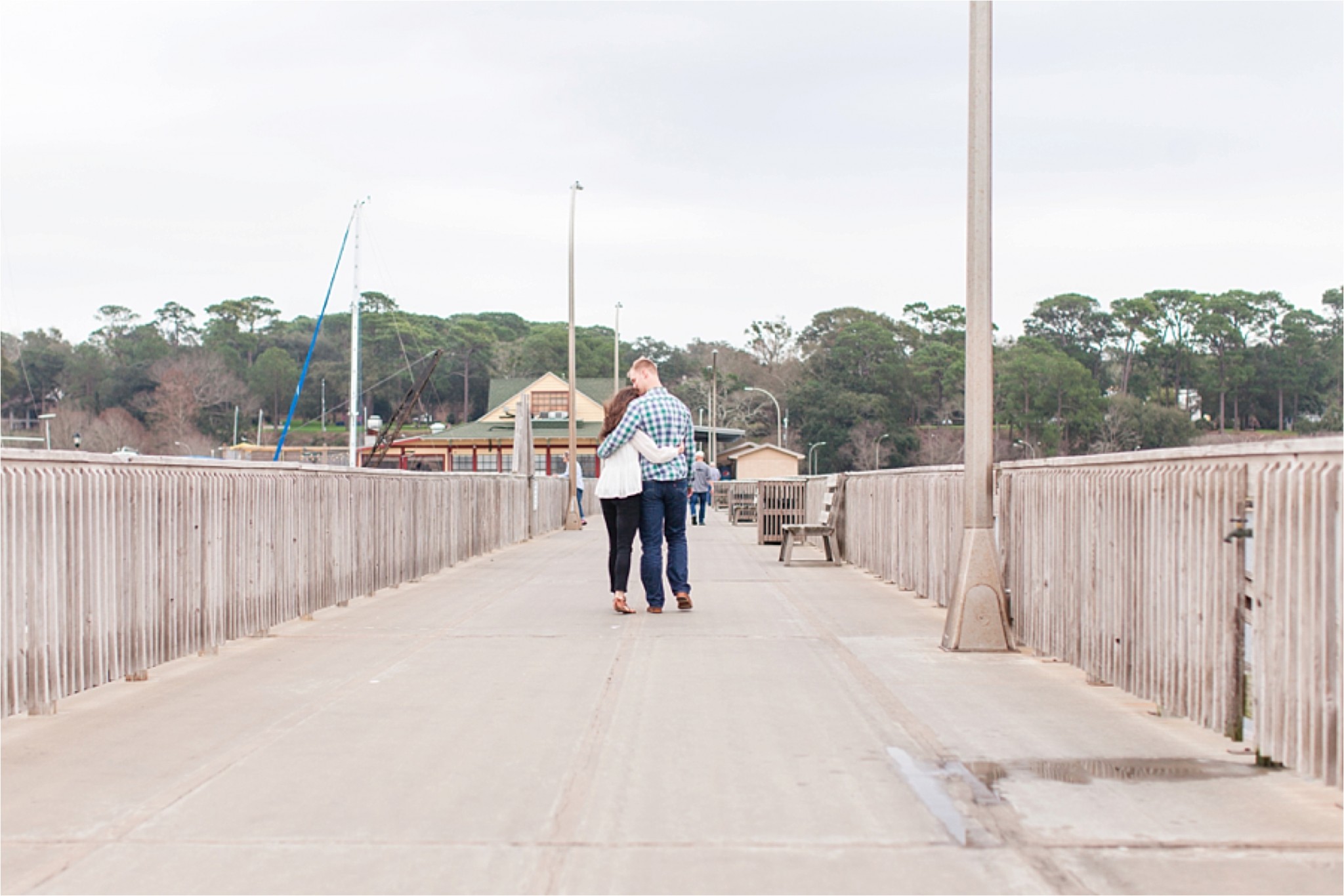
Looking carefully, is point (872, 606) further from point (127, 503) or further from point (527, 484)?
point (527, 484)

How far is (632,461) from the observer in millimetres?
10242

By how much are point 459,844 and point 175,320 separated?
5296 inches

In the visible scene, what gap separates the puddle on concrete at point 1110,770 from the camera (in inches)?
190

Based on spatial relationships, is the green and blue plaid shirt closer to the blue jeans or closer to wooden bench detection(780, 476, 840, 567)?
the blue jeans

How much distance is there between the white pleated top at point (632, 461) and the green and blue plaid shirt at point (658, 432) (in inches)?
2.0

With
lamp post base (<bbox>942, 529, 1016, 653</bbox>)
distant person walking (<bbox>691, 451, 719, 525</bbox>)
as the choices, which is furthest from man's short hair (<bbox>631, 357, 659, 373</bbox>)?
distant person walking (<bbox>691, 451, 719, 525</bbox>)

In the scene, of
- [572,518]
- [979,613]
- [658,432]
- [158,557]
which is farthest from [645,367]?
[572,518]

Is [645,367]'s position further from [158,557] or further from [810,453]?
[810,453]

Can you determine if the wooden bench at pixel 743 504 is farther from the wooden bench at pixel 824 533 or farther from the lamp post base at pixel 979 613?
the lamp post base at pixel 979 613

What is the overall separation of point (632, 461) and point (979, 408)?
298 cm

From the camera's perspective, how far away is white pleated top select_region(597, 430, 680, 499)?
10211 mm

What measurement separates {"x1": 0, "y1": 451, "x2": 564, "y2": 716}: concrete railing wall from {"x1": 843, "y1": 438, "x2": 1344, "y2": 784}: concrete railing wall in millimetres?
4672

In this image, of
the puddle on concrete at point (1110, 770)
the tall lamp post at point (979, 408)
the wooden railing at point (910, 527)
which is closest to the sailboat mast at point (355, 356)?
the wooden railing at point (910, 527)

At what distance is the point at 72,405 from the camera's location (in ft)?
307
